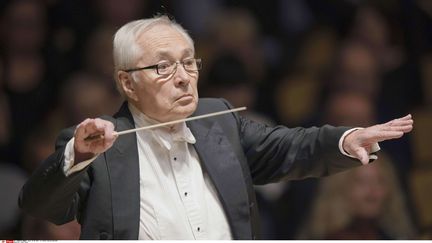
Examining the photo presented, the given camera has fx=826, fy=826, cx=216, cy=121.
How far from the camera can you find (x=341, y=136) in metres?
1.84

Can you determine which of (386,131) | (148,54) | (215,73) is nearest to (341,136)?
(386,131)

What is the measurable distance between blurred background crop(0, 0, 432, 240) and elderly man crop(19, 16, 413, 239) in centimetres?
92

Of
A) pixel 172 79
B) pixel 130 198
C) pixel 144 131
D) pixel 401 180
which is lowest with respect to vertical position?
pixel 401 180

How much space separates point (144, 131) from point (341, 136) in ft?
1.46

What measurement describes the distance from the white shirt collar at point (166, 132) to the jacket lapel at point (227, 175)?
3 centimetres

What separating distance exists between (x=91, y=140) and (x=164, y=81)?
0.29m

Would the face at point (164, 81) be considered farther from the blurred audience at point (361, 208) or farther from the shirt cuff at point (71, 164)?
the blurred audience at point (361, 208)

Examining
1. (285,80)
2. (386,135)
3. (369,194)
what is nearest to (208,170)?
(386,135)

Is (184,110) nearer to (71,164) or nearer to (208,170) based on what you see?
(208,170)

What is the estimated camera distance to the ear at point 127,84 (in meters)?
1.90

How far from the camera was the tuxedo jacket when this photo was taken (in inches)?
67.1

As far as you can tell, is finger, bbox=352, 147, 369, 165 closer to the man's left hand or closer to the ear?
the man's left hand

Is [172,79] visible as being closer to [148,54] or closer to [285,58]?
[148,54]

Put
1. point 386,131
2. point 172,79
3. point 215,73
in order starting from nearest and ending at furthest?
1. point 386,131
2. point 172,79
3. point 215,73
